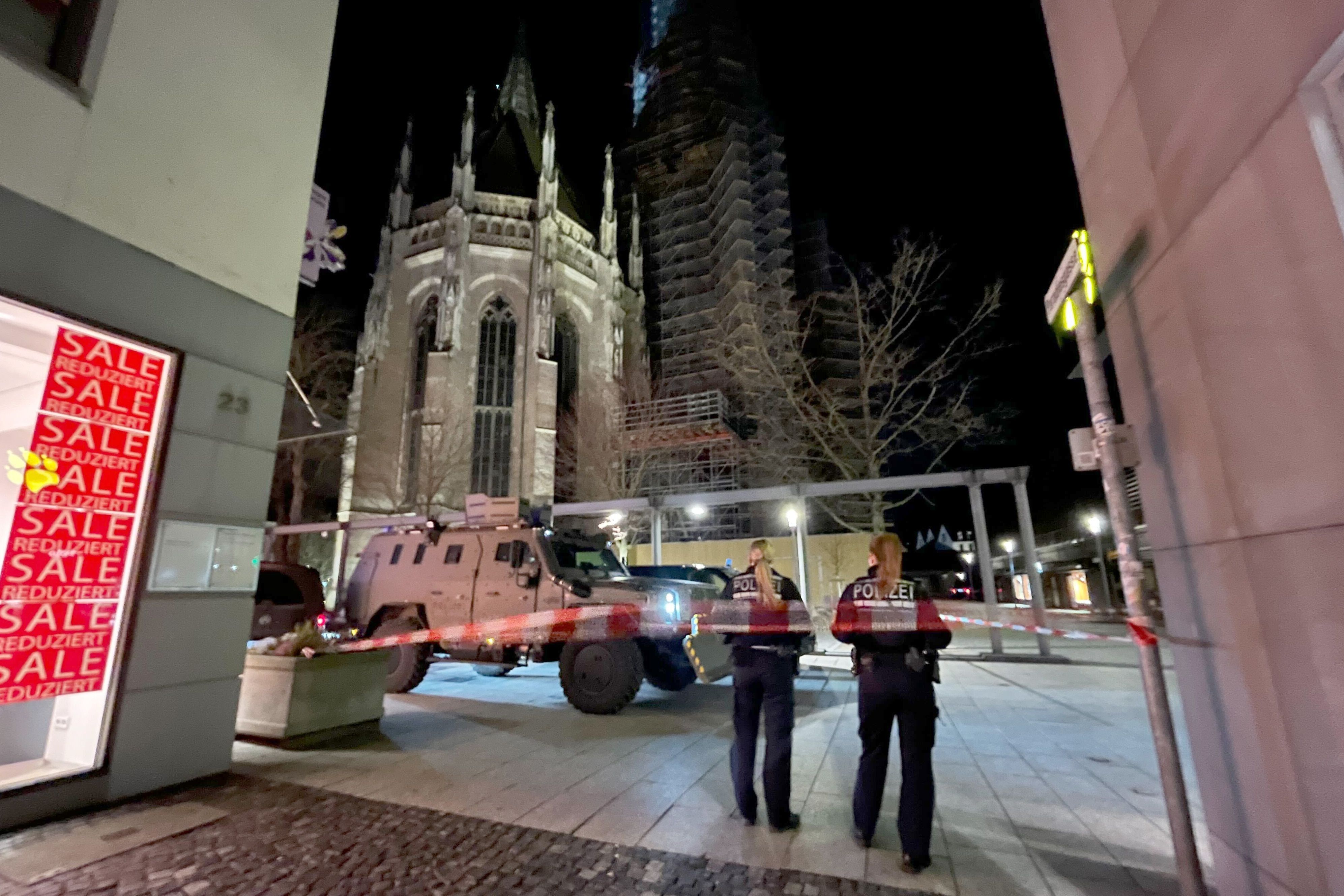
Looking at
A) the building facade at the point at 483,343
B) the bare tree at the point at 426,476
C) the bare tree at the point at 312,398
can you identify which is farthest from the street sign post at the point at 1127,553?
the bare tree at the point at 426,476

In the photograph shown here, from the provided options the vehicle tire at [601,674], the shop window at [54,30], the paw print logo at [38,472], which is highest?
the shop window at [54,30]

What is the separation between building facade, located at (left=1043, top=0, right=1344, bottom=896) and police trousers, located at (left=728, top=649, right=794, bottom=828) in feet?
6.41

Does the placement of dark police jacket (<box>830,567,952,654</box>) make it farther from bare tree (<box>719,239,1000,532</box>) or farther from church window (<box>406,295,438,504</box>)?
church window (<box>406,295,438,504</box>)

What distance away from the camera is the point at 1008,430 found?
19.4m

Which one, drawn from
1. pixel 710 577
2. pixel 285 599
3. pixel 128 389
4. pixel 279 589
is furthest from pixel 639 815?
pixel 279 589

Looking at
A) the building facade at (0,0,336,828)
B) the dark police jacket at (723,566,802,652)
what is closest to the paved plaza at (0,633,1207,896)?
the building facade at (0,0,336,828)

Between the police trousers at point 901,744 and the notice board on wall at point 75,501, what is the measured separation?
16.1ft

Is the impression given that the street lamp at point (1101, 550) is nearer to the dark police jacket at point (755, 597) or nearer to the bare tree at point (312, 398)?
the dark police jacket at point (755, 597)

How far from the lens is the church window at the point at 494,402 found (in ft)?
109

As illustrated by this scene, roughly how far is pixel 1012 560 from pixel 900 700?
148 feet

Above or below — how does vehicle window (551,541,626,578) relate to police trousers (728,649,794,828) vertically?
above

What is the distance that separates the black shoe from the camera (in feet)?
10.1

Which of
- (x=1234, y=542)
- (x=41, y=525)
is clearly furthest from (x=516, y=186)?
(x=1234, y=542)

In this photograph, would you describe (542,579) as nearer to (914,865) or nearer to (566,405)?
(914,865)
